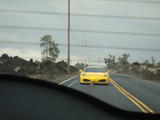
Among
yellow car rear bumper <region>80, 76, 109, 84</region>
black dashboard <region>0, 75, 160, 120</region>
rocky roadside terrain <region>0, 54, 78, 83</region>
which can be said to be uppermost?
black dashboard <region>0, 75, 160, 120</region>

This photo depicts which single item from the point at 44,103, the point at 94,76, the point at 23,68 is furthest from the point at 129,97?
the point at 94,76

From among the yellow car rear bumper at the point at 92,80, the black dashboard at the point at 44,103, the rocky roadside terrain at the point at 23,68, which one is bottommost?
the yellow car rear bumper at the point at 92,80

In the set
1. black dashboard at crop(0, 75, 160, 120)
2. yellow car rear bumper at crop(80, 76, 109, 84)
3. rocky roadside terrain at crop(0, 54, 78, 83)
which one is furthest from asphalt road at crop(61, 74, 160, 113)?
rocky roadside terrain at crop(0, 54, 78, 83)

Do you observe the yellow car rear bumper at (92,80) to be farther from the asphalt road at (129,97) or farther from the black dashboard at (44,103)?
the black dashboard at (44,103)

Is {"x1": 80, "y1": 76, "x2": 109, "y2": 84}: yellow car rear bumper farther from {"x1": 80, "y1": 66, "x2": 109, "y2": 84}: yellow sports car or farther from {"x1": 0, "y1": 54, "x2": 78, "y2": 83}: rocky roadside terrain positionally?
{"x1": 0, "y1": 54, "x2": 78, "y2": 83}: rocky roadside terrain

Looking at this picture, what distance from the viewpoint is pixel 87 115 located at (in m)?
2.14

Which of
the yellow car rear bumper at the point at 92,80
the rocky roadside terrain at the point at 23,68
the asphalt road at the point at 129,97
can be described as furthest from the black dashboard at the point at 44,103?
the yellow car rear bumper at the point at 92,80

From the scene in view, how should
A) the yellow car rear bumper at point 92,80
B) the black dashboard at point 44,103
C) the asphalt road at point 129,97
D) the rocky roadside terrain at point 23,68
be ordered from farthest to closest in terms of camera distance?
the yellow car rear bumper at point 92,80
the rocky roadside terrain at point 23,68
the asphalt road at point 129,97
the black dashboard at point 44,103

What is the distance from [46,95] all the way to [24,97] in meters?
0.18

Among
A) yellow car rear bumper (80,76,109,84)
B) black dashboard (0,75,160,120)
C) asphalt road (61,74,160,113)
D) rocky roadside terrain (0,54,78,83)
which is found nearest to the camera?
black dashboard (0,75,160,120)

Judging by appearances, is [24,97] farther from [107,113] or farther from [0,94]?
[107,113]

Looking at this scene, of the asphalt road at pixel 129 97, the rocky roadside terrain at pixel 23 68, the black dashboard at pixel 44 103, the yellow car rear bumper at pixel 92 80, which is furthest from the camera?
the yellow car rear bumper at pixel 92 80

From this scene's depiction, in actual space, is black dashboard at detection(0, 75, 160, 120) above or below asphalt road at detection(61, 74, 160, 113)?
above

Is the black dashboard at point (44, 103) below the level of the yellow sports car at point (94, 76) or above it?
above
